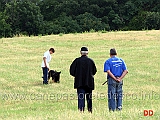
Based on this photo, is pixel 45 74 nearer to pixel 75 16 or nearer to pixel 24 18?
pixel 24 18

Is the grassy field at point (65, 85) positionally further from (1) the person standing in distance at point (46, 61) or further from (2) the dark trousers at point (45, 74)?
(1) the person standing in distance at point (46, 61)

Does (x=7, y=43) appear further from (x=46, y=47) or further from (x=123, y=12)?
(x=123, y=12)

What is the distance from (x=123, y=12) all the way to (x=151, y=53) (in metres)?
41.8

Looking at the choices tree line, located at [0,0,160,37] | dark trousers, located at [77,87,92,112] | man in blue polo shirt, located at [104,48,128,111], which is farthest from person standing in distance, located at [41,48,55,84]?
tree line, located at [0,0,160,37]

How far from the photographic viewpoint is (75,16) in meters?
67.5

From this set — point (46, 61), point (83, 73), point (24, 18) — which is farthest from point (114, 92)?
point (24, 18)

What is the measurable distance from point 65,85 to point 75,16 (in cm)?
5113

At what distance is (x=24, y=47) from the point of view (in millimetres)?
34156

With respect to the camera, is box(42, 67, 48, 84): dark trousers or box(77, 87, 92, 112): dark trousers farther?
box(42, 67, 48, 84): dark trousers

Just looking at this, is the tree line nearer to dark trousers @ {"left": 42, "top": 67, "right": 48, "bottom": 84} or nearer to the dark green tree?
the dark green tree

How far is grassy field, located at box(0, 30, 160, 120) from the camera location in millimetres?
10208

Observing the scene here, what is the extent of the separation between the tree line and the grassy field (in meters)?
25.6

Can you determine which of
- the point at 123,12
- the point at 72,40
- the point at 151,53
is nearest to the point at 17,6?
the point at 123,12

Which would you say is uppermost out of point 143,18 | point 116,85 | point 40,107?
point 143,18
